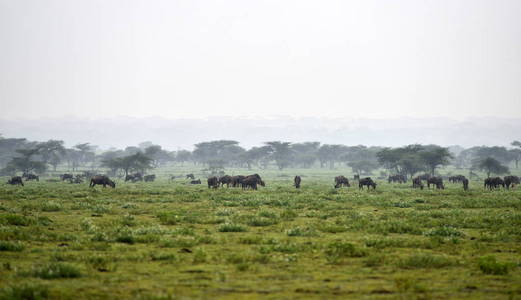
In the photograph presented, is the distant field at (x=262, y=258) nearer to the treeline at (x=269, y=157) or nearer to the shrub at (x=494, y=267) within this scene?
the shrub at (x=494, y=267)

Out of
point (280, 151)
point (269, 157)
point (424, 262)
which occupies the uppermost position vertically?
point (280, 151)

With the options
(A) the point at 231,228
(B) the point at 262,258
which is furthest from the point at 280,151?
(B) the point at 262,258

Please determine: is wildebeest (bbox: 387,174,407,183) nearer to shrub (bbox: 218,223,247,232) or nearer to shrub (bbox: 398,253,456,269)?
shrub (bbox: 218,223,247,232)

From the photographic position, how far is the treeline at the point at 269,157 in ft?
283

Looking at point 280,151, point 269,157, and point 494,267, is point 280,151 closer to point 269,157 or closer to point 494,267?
point 269,157

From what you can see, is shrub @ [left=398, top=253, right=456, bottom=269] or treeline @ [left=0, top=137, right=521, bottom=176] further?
treeline @ [left=0, top=137, right=521, bottom=176]

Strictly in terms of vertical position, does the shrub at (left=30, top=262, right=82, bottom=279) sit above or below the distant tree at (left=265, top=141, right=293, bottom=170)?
below

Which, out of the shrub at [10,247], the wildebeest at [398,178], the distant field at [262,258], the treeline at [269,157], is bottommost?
the distant field at [262,258]

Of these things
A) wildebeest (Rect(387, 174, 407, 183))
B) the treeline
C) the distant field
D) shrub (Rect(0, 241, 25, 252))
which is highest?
the treeline

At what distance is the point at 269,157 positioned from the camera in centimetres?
14050

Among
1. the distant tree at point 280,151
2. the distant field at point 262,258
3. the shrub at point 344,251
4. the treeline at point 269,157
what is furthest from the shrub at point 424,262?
the distant tree at point 280,151

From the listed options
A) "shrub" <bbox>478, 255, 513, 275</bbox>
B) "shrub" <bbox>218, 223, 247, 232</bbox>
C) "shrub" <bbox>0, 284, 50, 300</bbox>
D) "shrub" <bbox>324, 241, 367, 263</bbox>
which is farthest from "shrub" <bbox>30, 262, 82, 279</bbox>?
"shrub" <bbox>478, 255, 513, 275</bbox>

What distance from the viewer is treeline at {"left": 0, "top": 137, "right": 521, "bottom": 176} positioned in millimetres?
86250

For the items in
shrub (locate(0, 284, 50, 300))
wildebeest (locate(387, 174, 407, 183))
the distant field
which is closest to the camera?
shrub (locate(0, 284, 50, 300))
